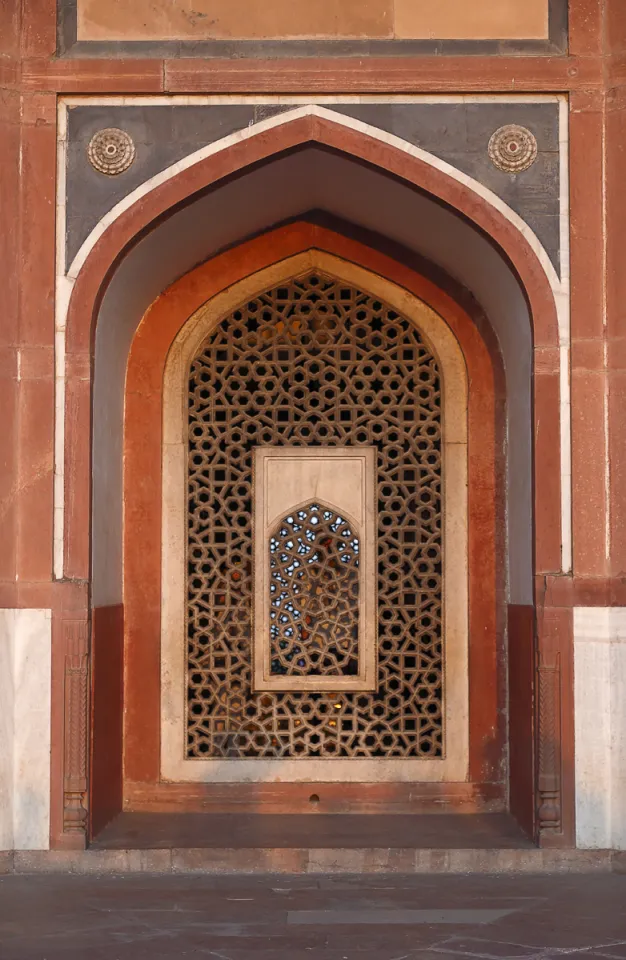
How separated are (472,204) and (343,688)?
2.58 meters

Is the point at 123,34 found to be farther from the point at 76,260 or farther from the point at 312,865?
the point at 312,865

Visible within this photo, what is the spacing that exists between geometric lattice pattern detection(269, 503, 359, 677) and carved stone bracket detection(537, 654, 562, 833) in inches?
50.2

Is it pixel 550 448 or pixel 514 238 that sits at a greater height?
pixel 514 238

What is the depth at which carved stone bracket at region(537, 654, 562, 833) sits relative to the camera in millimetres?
6098

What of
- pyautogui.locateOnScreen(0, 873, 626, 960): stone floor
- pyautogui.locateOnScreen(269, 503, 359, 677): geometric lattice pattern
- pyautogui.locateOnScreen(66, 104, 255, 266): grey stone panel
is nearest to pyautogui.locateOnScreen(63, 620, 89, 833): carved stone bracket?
pyautogui.locateOnScreen(0, 873, 626, 960): stone floor

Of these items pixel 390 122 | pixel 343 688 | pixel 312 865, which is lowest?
pixel 312 865

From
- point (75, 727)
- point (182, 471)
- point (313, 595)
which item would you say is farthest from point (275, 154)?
point (75, 727)

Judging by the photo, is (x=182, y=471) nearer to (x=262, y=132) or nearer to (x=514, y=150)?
(x=262, y=132)

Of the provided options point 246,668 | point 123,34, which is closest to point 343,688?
point 246,668

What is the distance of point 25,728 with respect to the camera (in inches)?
242

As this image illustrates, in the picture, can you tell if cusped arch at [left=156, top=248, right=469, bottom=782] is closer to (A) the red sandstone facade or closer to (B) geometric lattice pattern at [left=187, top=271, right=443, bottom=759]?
(B) geometric lattice pattern at [left=187, top=271, right=443, bottom=759]

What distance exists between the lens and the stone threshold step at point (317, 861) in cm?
610

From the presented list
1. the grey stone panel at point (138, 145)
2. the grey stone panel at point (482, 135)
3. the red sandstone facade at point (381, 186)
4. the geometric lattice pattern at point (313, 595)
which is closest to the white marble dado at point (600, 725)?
the red sandstone facade at point (381, 186)

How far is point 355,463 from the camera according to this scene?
7.22 metres
